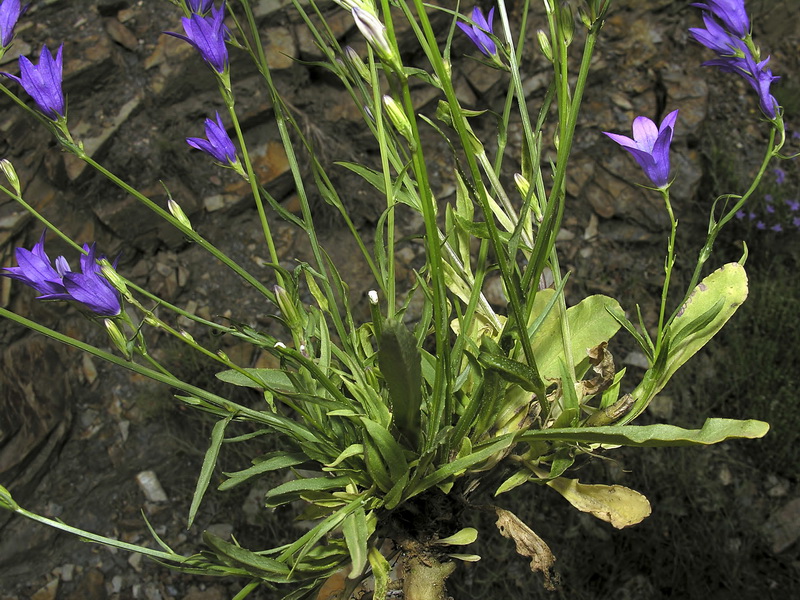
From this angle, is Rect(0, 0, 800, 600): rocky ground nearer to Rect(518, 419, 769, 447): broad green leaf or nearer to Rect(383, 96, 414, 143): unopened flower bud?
Rect(518, 419, 769, 447): broad green leaf

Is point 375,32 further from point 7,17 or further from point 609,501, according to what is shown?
point 609,501

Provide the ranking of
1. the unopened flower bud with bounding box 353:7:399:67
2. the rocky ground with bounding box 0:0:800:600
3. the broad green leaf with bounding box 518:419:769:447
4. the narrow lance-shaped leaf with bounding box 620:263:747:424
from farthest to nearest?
the rocky ground with bounding box 0:0:800:600 → the narrow lance-shaped leaf with bounding box 620:263:747:424 → the broad green leaf with bounding box 518:419:769:447 → the unopened flower bud with bounding box 353:7:399:67

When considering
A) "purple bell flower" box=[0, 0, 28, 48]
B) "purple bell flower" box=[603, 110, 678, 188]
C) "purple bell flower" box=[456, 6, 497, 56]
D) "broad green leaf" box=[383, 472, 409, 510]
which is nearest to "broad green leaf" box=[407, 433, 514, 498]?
"broad green leaf" box=[383, 472, 409, 510]

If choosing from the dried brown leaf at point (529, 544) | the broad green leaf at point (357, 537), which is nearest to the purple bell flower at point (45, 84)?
the broad green leaf at point (357, 537)

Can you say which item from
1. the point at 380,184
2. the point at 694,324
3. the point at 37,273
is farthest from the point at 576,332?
the point at 37,273

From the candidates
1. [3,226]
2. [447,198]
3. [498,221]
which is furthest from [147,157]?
[498,221]

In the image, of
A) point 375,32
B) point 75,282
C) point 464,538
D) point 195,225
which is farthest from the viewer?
point 195,225
